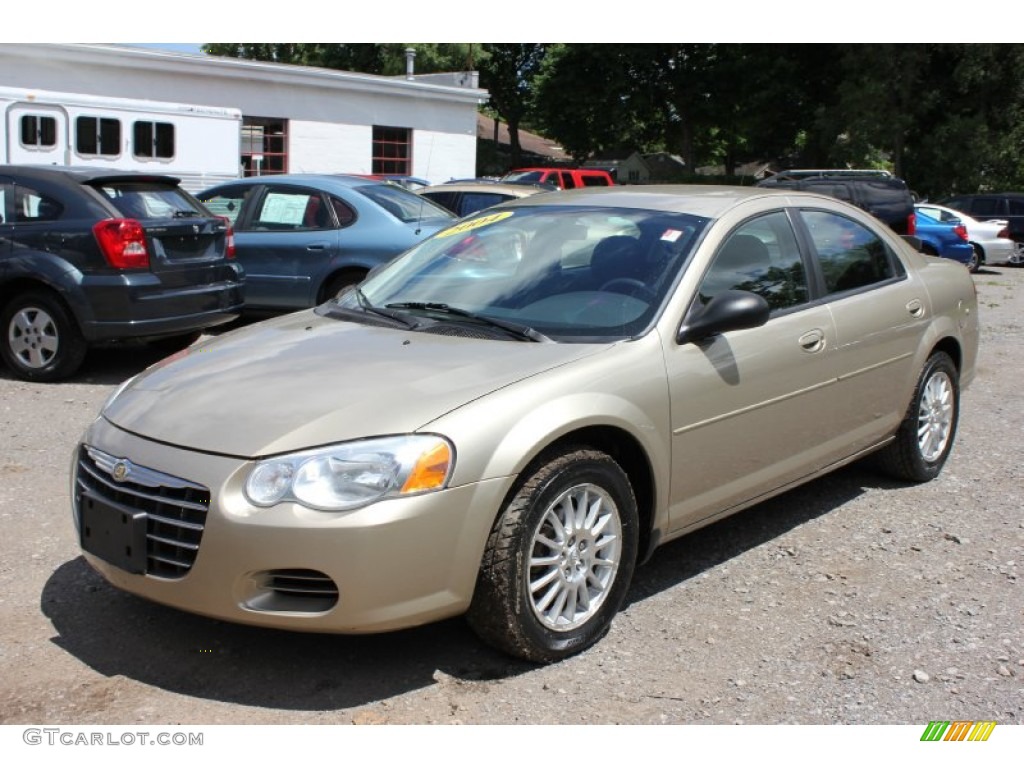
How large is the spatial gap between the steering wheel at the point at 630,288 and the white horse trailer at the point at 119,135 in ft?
36.7

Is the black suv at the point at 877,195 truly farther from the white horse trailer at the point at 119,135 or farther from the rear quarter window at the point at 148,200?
the rear quarter window at the point at 148,200

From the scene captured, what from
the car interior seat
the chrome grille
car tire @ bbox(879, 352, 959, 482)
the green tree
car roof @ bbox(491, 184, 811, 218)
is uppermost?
the green tree

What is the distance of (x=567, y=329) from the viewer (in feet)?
13.3

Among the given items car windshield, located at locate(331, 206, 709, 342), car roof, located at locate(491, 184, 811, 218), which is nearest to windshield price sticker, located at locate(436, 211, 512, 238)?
car windshield, located at locate(331, 206, 709, 342)

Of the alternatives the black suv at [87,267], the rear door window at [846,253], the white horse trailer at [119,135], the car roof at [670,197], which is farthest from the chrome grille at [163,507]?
the white horse trailer at [119,135]

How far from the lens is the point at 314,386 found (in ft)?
11.7

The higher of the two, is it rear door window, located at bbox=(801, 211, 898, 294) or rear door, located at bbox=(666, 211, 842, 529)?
rear door window, located at bbox=(801, 211, 898, 294)

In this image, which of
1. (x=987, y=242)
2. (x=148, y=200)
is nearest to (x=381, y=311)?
(x=148, y=200)

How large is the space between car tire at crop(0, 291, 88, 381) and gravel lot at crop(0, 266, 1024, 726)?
2.76 metres

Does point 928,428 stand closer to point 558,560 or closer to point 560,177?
point 558,560

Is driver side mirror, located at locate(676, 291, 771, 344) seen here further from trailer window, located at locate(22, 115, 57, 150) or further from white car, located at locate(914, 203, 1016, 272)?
white car, located at locate(914, 203, 1016, 272)

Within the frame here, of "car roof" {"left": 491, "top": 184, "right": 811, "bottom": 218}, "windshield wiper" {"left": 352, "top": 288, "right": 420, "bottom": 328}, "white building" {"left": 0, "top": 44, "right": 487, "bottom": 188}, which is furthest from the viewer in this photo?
"white building" {"left": 0, "top": 44, "right": 487, "bottom": 188}

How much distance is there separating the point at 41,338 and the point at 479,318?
16.2 feet

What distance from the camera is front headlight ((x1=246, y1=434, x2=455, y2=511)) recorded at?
10.5ft
